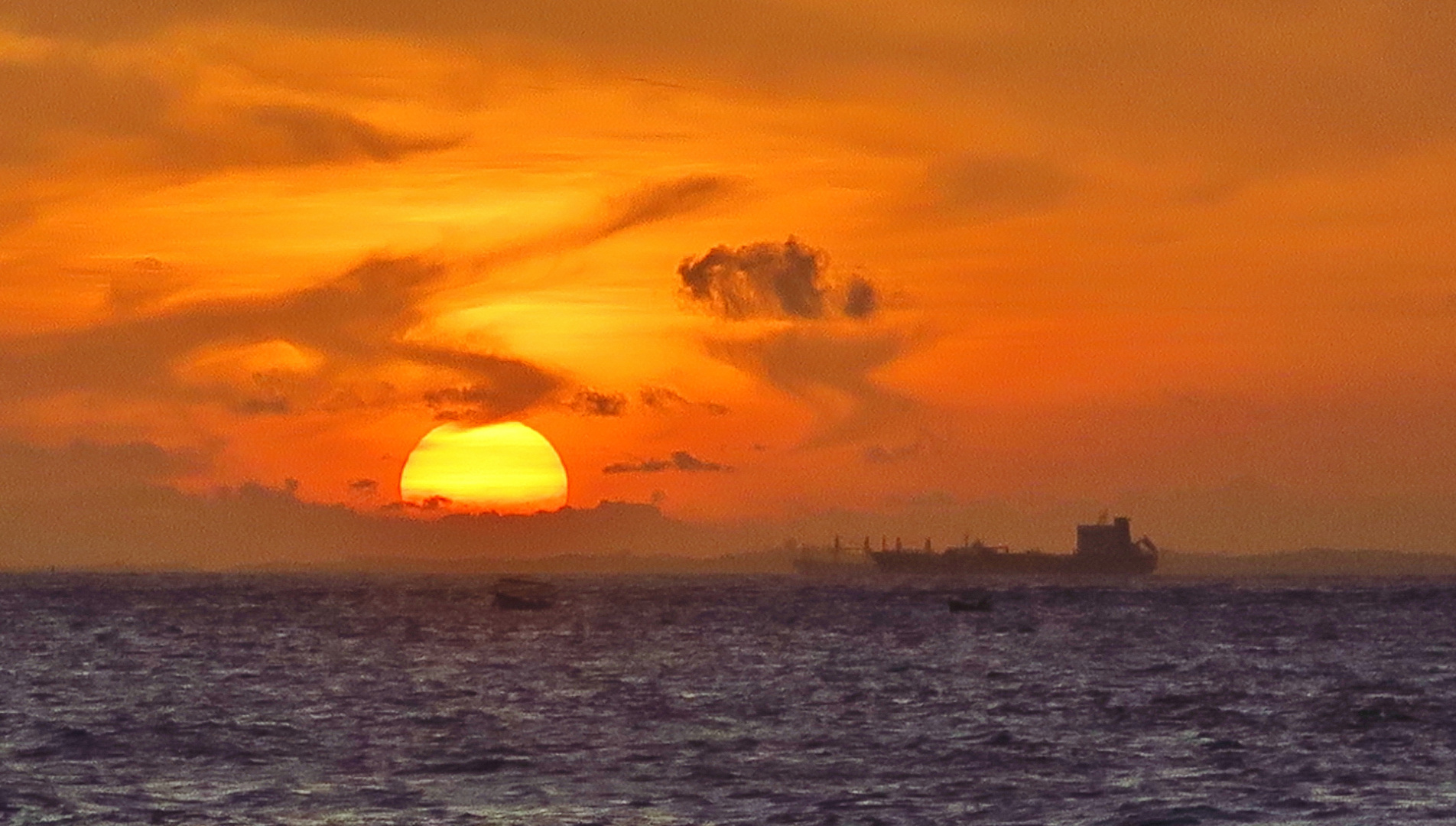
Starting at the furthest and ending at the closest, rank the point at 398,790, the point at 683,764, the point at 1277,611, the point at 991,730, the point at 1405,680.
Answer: the point at 1277,611, the point at 1405,680, the point at 991,730, the point at 683,764, the point at 398,790

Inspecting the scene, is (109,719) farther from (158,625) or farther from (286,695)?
(158,625)

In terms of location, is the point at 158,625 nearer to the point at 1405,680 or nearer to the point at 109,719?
the point at 109,719

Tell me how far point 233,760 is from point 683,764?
12.4m

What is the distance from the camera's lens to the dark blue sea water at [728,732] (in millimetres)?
45062

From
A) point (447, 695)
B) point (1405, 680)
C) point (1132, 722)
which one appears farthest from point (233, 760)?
point (1405, 680)

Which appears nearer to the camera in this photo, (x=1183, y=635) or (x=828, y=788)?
(x=828, y=788)

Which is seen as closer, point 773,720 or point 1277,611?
point 773,720

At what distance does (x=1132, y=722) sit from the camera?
2586 inches

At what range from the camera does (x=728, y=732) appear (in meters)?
61.8

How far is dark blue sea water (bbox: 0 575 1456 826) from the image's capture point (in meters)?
45.1

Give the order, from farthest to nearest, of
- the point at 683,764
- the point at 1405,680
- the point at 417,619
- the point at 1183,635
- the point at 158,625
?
1. the point at 417,619
2. the point at 158,625
3. the point at 1183,635
4. the point at 1405,680
5. the point at 683,764

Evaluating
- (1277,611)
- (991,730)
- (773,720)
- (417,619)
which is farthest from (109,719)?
(1277,611)

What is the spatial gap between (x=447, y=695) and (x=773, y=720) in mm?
16537

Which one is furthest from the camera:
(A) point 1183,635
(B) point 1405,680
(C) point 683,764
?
(A) point 1183,635
